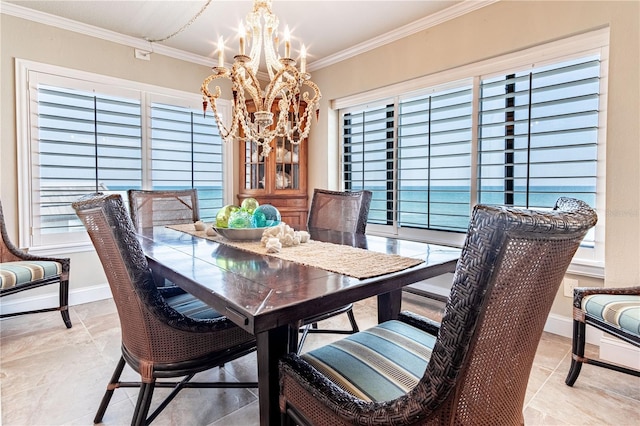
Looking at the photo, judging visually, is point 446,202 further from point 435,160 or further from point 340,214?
point 340,214

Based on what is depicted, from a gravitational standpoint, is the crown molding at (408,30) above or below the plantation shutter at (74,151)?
above

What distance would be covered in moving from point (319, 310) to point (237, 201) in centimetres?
337

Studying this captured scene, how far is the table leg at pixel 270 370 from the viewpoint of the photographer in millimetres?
976

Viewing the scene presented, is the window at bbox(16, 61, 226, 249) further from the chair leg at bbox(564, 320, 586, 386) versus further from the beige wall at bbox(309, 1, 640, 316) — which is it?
the chair leg at bbox(564, 320, 586, 386)

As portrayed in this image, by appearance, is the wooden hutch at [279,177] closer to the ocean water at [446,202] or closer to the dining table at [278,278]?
the ocean water at [446,202]

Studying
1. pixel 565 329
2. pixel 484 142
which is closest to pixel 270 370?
pixel 565 329

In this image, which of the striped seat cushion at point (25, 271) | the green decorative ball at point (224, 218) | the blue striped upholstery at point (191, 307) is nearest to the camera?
the blue striped upholstery at point (191, 307)

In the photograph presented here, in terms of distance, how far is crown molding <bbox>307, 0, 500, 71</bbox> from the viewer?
8.70 feet

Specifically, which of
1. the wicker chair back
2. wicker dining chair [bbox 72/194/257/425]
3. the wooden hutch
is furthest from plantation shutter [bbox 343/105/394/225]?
wicker dining chair [bbox 72/194/257/425]

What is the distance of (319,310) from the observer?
0.94 metres

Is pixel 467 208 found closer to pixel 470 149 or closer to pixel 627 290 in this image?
pixel 470 149

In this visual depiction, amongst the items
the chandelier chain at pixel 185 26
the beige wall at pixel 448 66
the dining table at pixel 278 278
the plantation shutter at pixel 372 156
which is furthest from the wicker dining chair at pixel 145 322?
the plantation shutter at pixel 372 156

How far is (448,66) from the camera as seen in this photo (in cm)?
284

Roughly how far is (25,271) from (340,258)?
2270 millimetres
